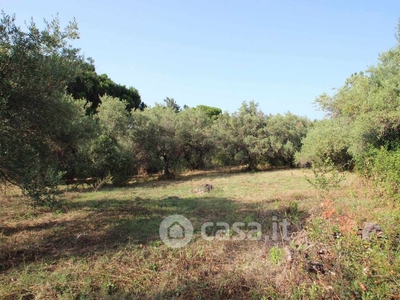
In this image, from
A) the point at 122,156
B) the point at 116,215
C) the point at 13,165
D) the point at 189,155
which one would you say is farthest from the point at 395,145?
the point at 189,155

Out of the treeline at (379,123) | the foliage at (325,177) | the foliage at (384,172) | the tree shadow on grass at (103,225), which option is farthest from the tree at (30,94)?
the foliage at (384,172)

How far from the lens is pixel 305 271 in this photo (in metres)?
2.92

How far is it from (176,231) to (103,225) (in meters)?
1.79

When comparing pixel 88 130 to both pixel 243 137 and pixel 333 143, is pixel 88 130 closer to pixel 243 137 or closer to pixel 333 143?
pixel 333 143

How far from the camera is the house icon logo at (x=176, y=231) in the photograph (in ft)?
15.1

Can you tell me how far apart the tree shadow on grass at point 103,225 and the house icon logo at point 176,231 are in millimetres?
143

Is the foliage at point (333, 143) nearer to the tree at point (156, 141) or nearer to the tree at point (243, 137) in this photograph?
the tree at point (243, 137)

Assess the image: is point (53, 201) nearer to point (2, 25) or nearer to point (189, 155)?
point (2, 25)

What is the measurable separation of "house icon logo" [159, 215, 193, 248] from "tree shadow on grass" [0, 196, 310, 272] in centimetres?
14

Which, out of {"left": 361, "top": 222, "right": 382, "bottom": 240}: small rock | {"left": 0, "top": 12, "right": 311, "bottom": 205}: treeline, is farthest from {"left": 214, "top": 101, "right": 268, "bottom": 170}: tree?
{"left": 361, "top": 222, "right": 382, "bottom": 240}: small rock

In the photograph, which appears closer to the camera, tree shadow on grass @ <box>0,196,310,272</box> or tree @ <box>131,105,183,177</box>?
tree shadow on grass @ <box>0,196,310,272</box>

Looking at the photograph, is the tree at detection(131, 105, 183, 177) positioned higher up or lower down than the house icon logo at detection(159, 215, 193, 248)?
higher up

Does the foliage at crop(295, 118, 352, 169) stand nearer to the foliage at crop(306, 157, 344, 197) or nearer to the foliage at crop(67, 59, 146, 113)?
the foliage at crop(306, 157, 344, 197)

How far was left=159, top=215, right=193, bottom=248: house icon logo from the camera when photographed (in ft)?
15.1
